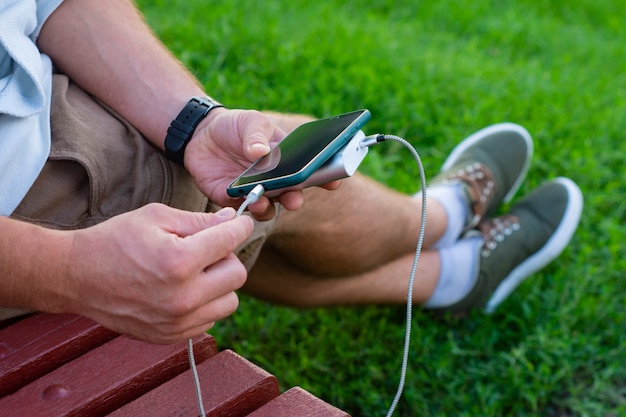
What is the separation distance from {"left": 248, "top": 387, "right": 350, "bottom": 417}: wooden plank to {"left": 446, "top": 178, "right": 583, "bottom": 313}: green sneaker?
1.24 metres

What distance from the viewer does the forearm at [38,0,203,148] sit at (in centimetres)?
152

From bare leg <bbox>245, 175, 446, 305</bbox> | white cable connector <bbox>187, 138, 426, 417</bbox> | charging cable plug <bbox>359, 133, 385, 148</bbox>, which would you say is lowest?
bare leg <bbox>245, 175, 446, 305</bbox>

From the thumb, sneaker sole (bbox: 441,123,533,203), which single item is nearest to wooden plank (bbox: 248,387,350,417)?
the thumb

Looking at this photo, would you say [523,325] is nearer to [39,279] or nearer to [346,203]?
[346,203]

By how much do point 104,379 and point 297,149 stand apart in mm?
488

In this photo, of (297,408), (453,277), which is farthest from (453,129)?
(297,408)

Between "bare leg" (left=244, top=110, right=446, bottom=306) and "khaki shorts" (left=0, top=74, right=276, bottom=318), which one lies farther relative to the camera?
"bare leg" (left=244, top=110, right=446, bottom=306)

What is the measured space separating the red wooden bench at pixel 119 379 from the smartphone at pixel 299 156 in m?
0.28

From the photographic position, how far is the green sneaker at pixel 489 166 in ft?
8.01

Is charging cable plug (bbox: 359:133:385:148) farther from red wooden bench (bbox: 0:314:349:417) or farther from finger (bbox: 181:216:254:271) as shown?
red wooden bench (bbox: 0:314:349:417)

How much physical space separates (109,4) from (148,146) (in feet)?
1.14

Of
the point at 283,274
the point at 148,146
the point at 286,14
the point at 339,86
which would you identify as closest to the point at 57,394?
the point at 148,146

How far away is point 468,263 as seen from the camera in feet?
7.57

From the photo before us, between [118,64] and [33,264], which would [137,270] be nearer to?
[33,264]
